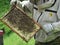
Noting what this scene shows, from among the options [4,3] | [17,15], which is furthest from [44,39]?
[4,3]

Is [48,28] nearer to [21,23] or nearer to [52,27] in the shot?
[52,27]

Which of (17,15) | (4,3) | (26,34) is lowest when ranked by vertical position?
(4,3)

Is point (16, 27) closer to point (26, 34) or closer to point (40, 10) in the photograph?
point (26, 34)

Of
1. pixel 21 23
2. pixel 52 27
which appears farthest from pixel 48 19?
pixel 21 23
